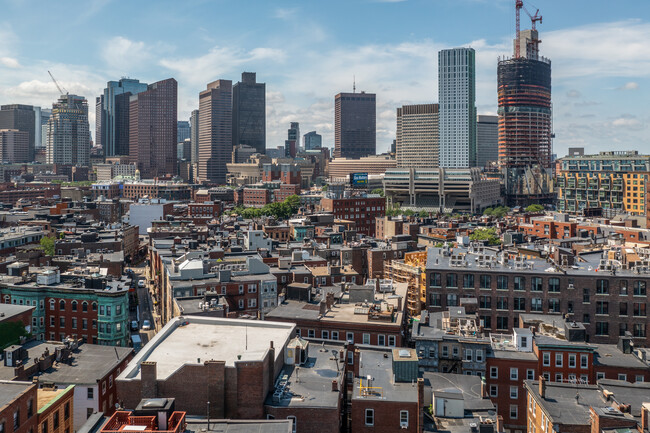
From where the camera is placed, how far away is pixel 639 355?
73125 mm

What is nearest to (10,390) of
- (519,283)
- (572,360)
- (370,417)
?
(370,417)

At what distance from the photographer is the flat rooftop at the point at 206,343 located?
50.2 meters

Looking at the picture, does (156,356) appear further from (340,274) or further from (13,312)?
(340,274)

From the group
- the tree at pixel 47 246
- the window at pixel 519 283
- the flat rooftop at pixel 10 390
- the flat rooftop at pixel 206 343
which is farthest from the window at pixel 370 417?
the tree at pixel 47 246

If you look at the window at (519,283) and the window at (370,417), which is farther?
the window at (519,283)

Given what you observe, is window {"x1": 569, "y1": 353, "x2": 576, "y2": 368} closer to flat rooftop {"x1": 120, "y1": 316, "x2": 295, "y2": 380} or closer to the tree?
flat rooftop {"x1": 120, "y1": 316, "x2": 295, "y2": 380}

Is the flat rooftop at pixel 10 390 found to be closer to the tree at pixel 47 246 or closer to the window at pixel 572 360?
the window at pixel 572 360

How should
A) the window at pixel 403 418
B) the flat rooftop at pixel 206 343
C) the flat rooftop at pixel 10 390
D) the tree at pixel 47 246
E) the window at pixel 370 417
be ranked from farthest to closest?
the tree at pixel 47 246, the window at pixel 370 417, the window at pixel 403 418, the flat rooftop at pixel 206 343, the flat rooftop at pixel 10 390

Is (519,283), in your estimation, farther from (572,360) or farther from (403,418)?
(403,418)

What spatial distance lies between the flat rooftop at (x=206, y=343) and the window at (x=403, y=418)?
11.9m

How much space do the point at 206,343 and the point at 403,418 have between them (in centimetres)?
1886

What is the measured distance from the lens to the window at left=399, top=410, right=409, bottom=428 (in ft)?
170

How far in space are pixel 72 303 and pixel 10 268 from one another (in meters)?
18.6

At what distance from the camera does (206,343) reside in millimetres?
55750
